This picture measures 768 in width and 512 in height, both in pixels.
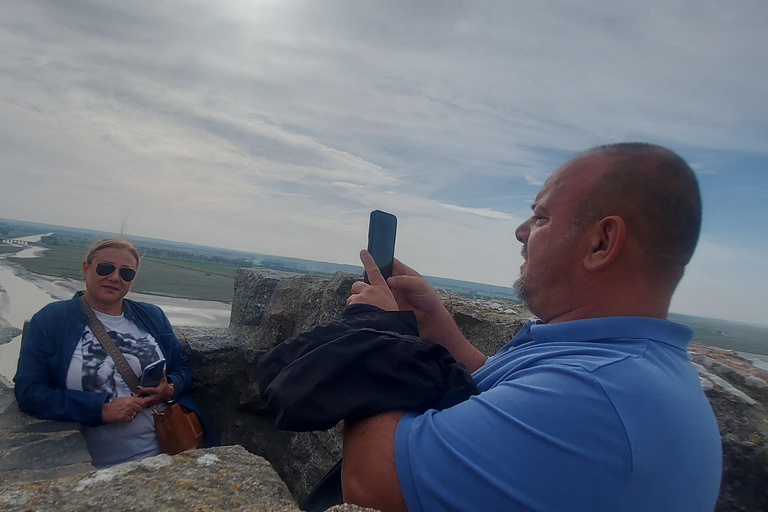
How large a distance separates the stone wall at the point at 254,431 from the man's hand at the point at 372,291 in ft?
2.11

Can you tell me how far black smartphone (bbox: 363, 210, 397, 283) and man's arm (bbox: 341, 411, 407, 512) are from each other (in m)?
0.68

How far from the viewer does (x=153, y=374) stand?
3.46 m

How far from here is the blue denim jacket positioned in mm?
2967

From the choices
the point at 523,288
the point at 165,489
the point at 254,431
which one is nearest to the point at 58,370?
the point at 254,431

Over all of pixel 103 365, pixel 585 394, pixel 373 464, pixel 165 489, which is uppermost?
pixel 585 394

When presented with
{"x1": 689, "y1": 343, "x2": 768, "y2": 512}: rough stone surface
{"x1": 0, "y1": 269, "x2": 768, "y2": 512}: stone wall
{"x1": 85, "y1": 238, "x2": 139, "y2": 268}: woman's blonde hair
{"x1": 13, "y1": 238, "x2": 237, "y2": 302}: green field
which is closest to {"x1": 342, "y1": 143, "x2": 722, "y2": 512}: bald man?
{"x1": 0, "y1": 269, "x2": 768, "y2": 512}: stone wall

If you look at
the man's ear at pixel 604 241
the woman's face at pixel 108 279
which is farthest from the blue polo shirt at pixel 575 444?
the woman's face at pixel 108 279

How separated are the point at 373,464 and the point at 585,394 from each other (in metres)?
0.55

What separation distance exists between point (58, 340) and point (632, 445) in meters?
3.72

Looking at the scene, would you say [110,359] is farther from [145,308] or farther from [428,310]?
[428,310]

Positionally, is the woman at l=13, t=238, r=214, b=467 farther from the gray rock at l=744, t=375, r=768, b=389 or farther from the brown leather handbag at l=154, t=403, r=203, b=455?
the gray rock at l=744, t=375, r=768, b=389

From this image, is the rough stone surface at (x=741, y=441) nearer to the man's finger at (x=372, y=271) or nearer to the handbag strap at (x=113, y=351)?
the man's finger at (x=372, y=271)

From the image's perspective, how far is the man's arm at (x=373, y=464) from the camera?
114 centimetres

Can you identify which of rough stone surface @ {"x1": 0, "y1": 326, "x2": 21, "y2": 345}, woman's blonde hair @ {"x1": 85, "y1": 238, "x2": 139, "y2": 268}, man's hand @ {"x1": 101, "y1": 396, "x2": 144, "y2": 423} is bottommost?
man's hand @ {"x1": 101, "y1": 396, "x2": 144, "y2": 423}
